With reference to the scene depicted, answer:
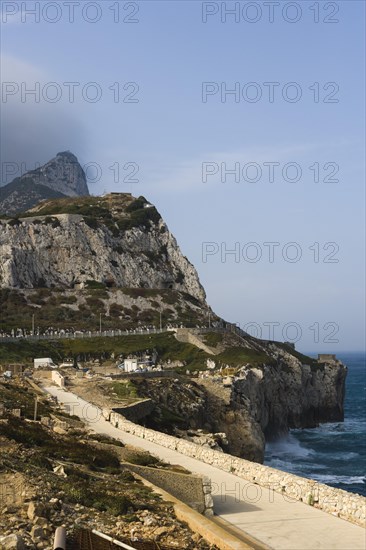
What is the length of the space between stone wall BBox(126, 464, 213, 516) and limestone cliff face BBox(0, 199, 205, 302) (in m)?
108

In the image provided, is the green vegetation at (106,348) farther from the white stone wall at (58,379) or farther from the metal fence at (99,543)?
the metal fence at (99,543)

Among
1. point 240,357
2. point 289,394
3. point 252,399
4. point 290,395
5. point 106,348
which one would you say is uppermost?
point 106,348

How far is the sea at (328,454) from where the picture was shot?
60875 mm

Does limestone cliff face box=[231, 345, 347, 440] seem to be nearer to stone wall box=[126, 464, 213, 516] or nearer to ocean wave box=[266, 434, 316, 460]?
ocean wave box=[266, 434, 316, 460]

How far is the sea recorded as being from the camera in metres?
60.9

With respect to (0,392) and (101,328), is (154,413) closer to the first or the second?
(0,392)

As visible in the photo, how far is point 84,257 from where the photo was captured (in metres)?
142

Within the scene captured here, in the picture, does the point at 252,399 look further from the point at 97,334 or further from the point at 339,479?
the point at 97,334

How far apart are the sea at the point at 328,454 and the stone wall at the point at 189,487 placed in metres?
33.7

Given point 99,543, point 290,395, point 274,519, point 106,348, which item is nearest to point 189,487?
point 274,519

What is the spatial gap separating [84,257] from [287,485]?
397ft

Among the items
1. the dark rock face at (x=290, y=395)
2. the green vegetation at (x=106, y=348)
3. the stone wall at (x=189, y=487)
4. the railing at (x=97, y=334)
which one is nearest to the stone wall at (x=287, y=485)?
the stone wall at (x=189, y=487)

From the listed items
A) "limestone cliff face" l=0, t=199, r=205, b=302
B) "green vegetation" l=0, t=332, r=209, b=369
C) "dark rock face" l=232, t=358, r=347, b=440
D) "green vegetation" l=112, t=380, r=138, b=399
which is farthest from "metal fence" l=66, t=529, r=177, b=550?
"limestone cliff face" l=0, t=199, r=205, b=302

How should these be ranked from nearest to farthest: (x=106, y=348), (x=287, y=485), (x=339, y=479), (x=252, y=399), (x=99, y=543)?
(x=99, y=543), (x=287, y=485), (x=339, y=479), (x=252, y=399), (x=106, y=348)
